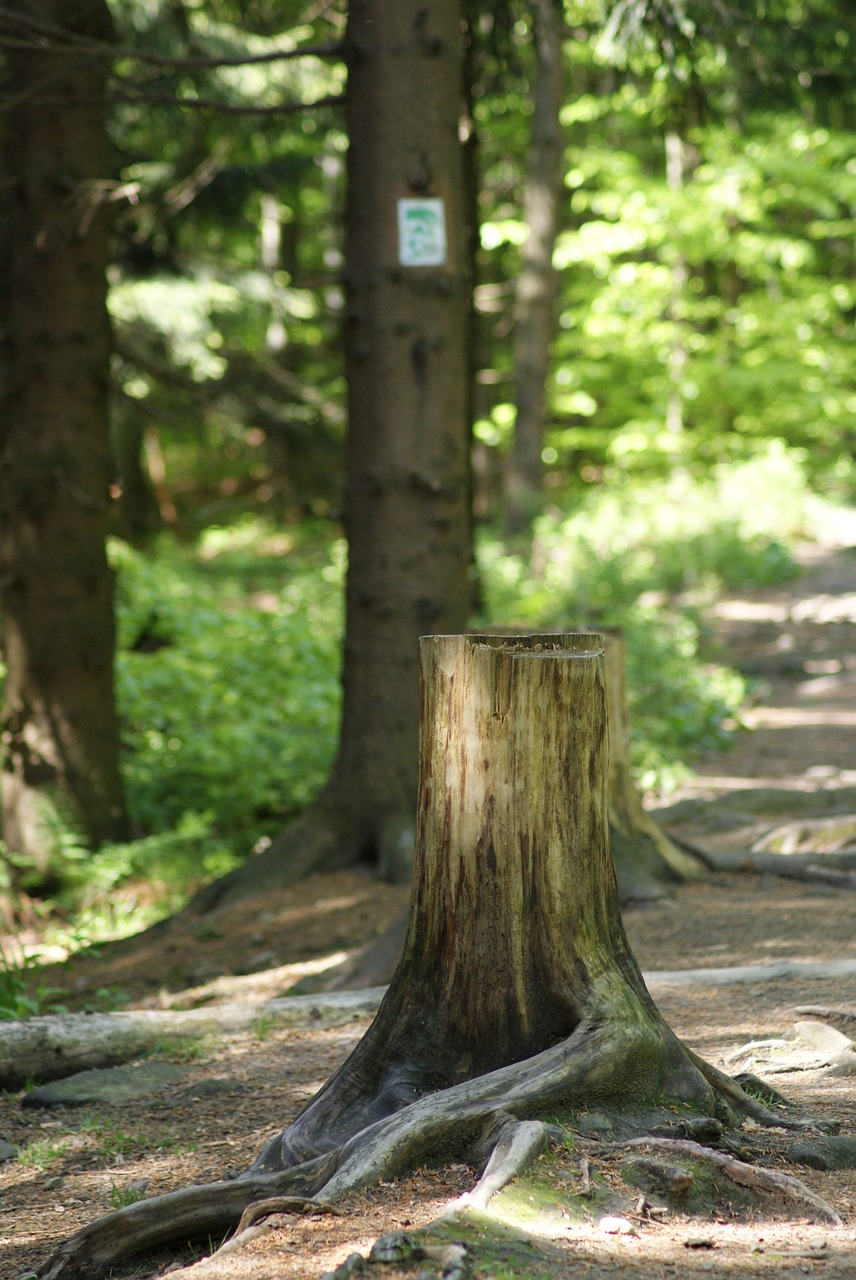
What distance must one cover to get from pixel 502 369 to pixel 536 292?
9.51m

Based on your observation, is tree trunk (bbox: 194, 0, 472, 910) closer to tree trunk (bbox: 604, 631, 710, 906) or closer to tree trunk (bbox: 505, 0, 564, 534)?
tree trunk (bbox: 604, 631, 710, 906)

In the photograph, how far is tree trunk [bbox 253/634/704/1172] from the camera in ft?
9.07

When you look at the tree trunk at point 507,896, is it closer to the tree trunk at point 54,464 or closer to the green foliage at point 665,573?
the tree trunk at point 54,464

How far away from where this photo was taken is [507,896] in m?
2.80

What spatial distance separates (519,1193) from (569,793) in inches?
35.2

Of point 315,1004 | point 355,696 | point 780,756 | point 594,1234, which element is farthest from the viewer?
point 780,756

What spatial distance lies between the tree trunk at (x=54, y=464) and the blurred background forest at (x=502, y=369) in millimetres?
Result: 317

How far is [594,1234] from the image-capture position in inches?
88.4

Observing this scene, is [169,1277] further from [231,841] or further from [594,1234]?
[231,841]

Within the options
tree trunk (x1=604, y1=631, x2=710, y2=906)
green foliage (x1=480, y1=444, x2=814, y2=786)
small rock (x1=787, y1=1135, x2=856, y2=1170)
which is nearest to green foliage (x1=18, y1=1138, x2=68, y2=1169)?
small rock (x1=787, y1=1135, x2=856, y2=1170)

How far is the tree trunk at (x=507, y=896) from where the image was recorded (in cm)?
277

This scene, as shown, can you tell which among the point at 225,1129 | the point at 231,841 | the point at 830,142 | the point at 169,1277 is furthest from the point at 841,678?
the point at 830,142

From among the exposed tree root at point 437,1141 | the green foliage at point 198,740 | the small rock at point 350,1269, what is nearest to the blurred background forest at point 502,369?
the green foliage at point 198,740

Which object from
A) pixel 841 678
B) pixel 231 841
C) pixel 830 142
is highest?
pixel 830 142
